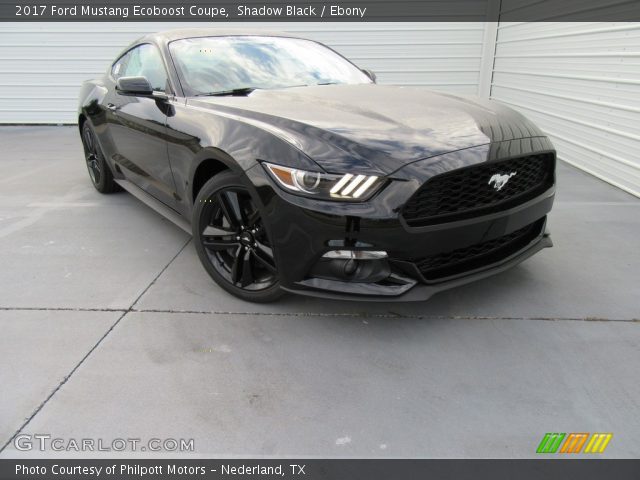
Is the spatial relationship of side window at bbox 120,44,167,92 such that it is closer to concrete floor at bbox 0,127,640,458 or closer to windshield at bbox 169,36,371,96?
windshield at bbox 169,36,371,96

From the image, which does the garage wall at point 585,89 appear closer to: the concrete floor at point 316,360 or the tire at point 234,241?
the concrete floor at point 316,360

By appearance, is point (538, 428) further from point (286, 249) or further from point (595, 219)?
point (595, 219)

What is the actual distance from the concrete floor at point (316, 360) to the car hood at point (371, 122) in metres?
0.93

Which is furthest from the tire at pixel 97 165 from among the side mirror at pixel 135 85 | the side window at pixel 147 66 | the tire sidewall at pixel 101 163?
the side mirror at pixel 135 85

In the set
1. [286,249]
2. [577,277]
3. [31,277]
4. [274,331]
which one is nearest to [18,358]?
[31,277]

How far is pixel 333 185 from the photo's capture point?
7.18ft

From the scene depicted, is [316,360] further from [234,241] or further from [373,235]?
[234,241]

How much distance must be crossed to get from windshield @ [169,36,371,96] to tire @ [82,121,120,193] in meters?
1.83

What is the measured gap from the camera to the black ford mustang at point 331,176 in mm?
2201

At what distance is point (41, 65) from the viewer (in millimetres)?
9477

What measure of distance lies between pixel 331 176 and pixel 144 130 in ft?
6.38

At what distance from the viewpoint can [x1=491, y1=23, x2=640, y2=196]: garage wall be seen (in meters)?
4.94
